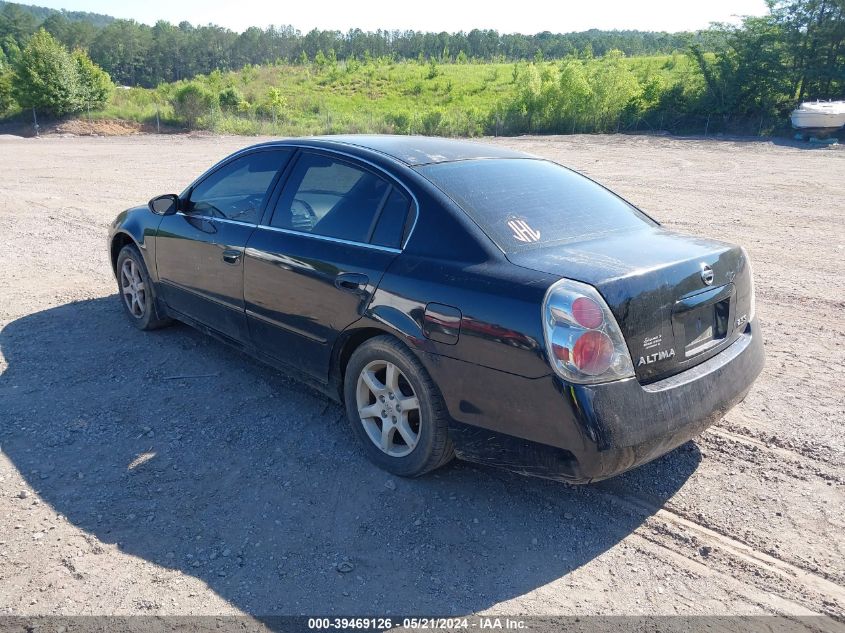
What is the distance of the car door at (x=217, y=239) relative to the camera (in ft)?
14.4

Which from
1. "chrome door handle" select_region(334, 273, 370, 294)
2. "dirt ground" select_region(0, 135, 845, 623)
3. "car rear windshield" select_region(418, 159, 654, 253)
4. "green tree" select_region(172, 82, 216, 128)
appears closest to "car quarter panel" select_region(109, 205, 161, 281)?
"dirt ground" select_region(0, 135, 845, 623)

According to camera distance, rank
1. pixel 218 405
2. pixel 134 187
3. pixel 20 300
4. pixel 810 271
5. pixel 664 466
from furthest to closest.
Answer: pixel 134 187 < pixel 810 271 < pixel 20 300 < pixel 218 405 < pixel 664 466

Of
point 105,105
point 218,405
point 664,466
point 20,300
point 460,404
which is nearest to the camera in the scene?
point 460,404

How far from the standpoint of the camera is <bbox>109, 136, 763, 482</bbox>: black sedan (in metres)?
2.85

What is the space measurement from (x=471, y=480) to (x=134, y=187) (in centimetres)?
1355

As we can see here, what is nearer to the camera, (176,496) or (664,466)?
(176,496)

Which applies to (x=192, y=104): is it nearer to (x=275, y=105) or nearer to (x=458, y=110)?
(x=275, y=105)

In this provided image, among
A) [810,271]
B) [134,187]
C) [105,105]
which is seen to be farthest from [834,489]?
[105,105]

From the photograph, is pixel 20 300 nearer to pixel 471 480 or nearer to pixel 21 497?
pixel 21 497

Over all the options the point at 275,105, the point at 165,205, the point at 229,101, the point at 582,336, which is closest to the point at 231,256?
the point at 165,205

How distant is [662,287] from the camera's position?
9.87ft

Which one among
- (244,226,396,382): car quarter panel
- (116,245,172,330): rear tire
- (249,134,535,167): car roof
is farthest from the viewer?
(116,245,172,330): rear tire

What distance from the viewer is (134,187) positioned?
14.8m

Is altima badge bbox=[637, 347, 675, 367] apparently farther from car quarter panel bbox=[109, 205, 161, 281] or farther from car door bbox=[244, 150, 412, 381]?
car quarter panel bbox=[109, 205, 161, 281]
